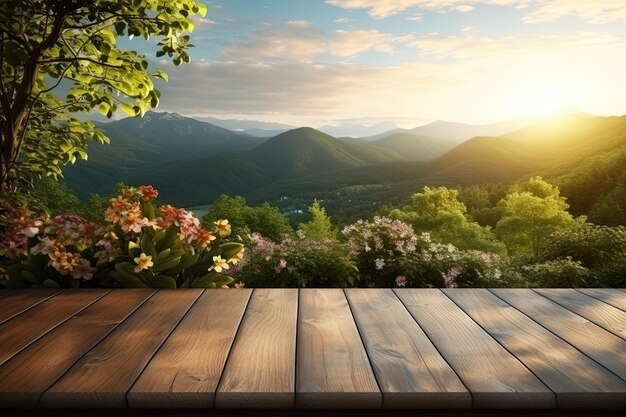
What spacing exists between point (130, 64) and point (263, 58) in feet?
303

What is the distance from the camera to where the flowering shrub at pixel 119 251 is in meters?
3.04

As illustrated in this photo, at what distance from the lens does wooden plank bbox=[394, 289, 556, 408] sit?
1.52 metres

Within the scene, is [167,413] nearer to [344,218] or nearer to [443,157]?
[344,218]

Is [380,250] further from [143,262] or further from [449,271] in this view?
[143,262]

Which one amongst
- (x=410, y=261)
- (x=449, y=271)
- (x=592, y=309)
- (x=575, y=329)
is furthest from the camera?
(x=410, y=261)

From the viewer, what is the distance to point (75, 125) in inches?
190

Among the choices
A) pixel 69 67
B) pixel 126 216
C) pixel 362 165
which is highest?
pixel 69 67

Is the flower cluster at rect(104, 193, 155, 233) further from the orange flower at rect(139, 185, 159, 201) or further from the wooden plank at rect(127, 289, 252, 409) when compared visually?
the wooden plank at rect(127, 289, 252, 409)

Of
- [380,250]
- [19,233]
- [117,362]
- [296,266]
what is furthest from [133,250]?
[380,250]

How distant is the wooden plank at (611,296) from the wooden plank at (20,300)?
2.91 metres

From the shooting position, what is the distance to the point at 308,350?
184 cm

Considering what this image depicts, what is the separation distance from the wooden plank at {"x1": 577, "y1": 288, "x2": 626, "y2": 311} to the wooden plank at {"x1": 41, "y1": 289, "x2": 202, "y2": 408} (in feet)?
7.14

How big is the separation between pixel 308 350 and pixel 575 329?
1.19 meters

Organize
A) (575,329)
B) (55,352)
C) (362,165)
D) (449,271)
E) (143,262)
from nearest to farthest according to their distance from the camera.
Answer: (55,352) < (575,329) < (143,262) < (449,271) < (362,165)
